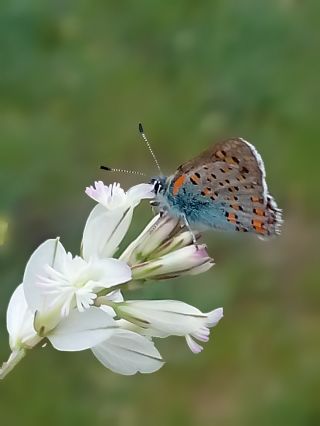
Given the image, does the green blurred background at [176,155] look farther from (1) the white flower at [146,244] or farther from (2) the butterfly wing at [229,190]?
(1) the white flower at [146,244]

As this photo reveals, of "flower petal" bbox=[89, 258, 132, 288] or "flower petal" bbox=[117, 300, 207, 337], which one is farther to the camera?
"flower petal" bbox=[117, 300, 207, 337]

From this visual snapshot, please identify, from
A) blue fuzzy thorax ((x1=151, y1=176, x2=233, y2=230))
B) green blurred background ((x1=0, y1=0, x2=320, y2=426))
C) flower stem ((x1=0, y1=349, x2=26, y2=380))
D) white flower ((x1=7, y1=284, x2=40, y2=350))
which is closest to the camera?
flower stem ((x1=0, y1=349, x2=26, y2=380))

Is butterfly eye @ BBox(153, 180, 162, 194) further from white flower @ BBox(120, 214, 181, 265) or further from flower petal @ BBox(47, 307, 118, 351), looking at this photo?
flower petal @ BBox(47, 307, 118, 351)

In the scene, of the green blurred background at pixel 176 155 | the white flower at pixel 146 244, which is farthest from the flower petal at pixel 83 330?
the green blurred background at pixel 176 155

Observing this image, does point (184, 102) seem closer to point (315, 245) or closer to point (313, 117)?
point (313, 117)

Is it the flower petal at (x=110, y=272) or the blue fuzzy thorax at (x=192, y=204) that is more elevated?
the flower petal at (x=110, y=272)

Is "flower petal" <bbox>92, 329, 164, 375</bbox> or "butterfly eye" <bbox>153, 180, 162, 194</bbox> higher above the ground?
"butterfly eye" <bbox>153, 180, 162, 194</bbox>

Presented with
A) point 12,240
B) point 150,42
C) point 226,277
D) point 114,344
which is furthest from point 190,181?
point 150,42

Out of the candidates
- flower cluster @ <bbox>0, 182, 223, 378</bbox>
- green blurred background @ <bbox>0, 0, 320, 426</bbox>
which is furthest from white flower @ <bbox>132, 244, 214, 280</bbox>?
green blurred background @ <bbox>0, 0, 320, 426</bbox>
